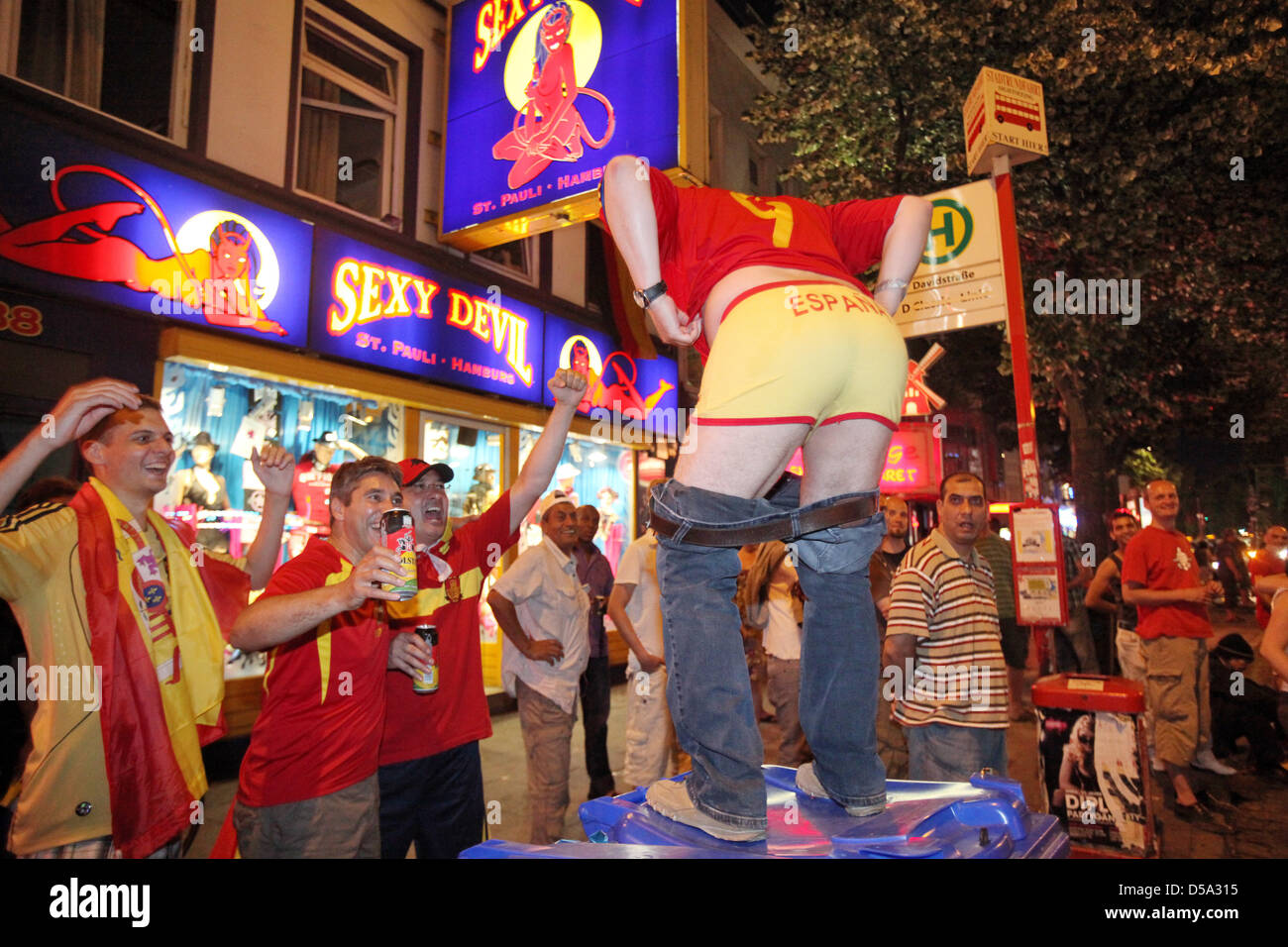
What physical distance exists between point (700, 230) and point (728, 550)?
937 millimetres

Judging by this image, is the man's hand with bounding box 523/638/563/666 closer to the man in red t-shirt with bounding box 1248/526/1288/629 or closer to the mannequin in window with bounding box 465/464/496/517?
the mannequin in window with bounding box 465/464/496/517

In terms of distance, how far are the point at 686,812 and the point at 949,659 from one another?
96.9 inches

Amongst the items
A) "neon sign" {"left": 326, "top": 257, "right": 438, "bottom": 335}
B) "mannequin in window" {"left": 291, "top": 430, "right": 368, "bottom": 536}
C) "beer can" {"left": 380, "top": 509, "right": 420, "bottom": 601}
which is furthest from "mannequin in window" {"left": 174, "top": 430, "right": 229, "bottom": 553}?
"beer can" {"left": 380, "top": 509, "right": 420, "bottom": 601}

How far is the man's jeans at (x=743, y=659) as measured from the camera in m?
1.93

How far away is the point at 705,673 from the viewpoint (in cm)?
193

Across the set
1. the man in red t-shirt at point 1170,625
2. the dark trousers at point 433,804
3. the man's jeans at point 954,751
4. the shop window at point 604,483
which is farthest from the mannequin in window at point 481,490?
the man in red t-shirt at point 1170,625

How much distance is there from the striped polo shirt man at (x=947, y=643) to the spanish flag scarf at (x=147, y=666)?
322 cm

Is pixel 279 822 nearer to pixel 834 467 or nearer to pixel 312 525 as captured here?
pixel 834 467

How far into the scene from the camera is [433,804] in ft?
11.5

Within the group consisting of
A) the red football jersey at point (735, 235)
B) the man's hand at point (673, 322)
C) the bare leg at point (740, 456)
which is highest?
the red football jersey at point (735, 235)

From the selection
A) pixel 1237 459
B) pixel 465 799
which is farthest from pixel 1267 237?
pixel 1237 459

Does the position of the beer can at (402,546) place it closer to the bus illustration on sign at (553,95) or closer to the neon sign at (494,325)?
the bus illustration on sign at (553,95)

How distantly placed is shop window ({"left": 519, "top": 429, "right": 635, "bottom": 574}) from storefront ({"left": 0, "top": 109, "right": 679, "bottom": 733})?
103 cm

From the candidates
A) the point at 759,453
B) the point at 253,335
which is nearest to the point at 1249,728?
the point at 759,453
